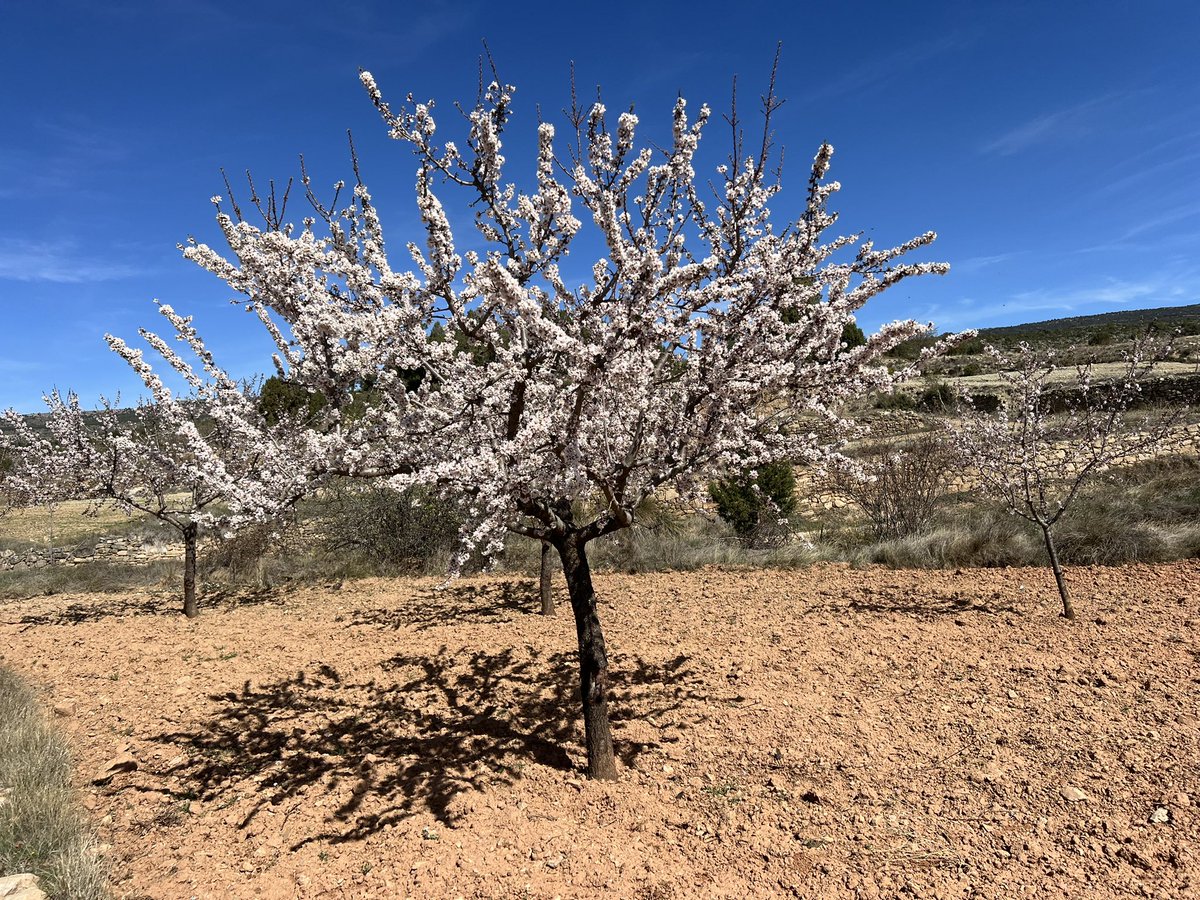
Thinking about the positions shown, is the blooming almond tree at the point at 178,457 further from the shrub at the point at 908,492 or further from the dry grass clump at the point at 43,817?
the shrub at the point at 908,492

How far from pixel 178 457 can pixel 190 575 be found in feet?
6.06

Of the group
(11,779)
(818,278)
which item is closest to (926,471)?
(818,278)

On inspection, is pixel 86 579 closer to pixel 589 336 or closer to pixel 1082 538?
pixel 589 336

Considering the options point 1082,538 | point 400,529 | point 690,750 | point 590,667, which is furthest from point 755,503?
point 590,667

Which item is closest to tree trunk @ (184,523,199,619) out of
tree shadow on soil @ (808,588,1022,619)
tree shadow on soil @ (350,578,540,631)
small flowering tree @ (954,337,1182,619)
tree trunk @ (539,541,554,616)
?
tree shadow on soil @ (350,578,540,631)

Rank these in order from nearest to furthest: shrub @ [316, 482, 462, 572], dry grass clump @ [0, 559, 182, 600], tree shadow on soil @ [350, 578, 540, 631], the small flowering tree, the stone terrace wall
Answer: the small flowering tree → tree shadow on soil @ [350, 578, 540, 631] → dry grass clump @ [0, 559, 182, 600] → shrub @ [316, 482, 462, 572] → the stone terrace wall

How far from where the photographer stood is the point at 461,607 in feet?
27.4

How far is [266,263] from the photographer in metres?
3.79

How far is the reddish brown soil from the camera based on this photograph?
3.32 metres

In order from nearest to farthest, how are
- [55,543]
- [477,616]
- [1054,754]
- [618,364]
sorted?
[618,364] < [1054,754] < [477,616] < [55,543]

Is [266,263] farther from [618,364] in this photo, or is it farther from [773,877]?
[773,877]

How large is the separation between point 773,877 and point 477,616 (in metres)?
5.27

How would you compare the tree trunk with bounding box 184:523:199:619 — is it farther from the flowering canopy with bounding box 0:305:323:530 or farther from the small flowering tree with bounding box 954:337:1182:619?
the small flowering tree with bounding box 954:337:1182:619

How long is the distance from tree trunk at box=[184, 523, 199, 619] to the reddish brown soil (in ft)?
4.78
